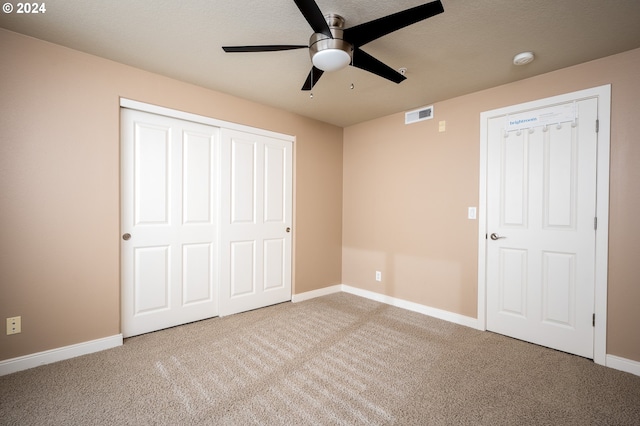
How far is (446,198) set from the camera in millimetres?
3439

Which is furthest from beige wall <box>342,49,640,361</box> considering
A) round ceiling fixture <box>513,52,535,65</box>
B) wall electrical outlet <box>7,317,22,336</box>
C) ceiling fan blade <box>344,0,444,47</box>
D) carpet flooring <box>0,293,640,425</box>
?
wall electrical outlet <box>7,317,22,336</box>

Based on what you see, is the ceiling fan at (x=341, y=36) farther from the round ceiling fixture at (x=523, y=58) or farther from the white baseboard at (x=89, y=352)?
the white baseboard at (x=89, y=352)

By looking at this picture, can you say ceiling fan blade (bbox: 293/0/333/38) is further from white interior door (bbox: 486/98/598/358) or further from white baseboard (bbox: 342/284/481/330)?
white baseboard (bbox: 342/284/481/330)

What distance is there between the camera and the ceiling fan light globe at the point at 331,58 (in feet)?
6.19

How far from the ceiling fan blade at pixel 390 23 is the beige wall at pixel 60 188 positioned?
6.83 feet

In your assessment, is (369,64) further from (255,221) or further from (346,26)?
(255,221)

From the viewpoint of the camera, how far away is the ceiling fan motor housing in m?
1.87

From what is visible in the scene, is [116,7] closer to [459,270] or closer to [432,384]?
[432,384]

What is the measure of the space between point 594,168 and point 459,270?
1515 millimetres

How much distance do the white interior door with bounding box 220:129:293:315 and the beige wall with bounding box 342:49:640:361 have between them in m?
1.11

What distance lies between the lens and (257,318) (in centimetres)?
337

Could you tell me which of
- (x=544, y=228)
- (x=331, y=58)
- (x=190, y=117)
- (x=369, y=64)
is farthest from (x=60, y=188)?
(x=544, y=228)

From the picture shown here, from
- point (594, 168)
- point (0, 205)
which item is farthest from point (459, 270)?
point (0, 205)

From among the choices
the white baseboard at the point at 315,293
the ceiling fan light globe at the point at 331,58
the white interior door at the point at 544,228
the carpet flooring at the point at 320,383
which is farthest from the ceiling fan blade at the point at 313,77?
the white baseboard at the point at 315,293
